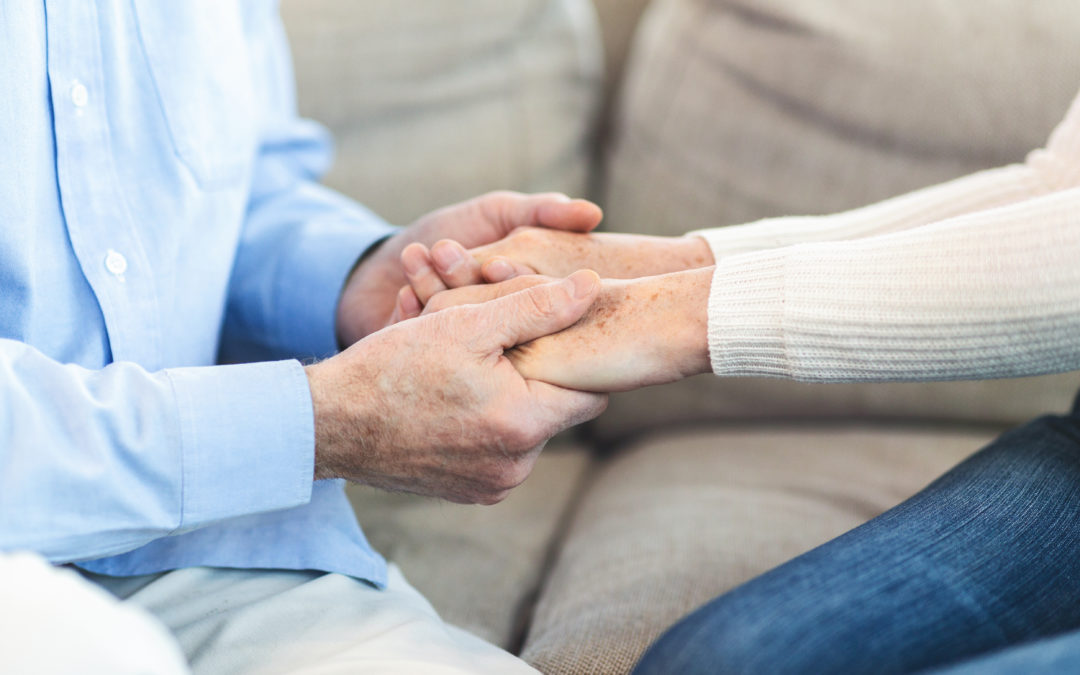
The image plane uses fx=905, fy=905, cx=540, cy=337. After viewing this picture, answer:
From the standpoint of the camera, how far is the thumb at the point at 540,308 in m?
0.72

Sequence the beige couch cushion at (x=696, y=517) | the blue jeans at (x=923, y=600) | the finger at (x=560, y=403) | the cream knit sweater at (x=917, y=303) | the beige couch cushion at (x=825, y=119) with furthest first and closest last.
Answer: the beige couch cushion at (x=825, y=119)
the beige couch cushion at (x=696, y=517)
the finger at (x=560, y=403)
the cream knit sweater at (x=917, y=303)
the blue jeans at (x=923, y=600)

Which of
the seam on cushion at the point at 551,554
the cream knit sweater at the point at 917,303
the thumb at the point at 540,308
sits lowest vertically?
the seam on cushion at the point at 551,554

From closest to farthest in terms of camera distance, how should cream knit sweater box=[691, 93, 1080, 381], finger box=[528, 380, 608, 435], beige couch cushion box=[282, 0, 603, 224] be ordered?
cream knit sweater box=[691, 93, 1080, 381] < finger box=[528, 380, 608, 435] < beige couch cushion box=[282, 0, 603, 224]

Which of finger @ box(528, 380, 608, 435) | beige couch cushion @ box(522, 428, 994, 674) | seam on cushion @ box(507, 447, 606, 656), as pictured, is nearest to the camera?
finger @ box(528, 380, 608, 435)

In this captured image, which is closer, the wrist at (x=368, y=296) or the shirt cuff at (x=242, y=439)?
the shirt cuff at (x=242, y=439)

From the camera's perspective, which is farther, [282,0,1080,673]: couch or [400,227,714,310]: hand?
[282,0,1080,673]: couch

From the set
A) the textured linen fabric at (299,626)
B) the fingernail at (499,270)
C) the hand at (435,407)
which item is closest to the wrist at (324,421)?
the hand at (435,407)

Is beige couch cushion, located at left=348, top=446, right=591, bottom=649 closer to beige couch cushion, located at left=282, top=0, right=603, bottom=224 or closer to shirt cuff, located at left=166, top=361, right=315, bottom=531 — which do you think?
shirt cuff, located at left=166, top=361, right=315, bottom=531

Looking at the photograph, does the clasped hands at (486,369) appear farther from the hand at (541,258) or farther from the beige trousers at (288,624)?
the beige trousers at (288,624)

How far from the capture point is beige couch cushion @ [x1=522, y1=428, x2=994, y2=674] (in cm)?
82

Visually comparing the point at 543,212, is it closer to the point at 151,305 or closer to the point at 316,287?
the point at 316,287

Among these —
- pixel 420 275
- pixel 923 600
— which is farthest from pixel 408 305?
pixel 923 600

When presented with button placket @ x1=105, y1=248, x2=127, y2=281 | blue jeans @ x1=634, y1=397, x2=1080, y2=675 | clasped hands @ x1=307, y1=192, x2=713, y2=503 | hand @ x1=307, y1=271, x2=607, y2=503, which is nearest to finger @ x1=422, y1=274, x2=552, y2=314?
clasped hands @ x1=307, y1=192, x2=713, y2=503

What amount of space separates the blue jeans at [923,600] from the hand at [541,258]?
1.12 ft
